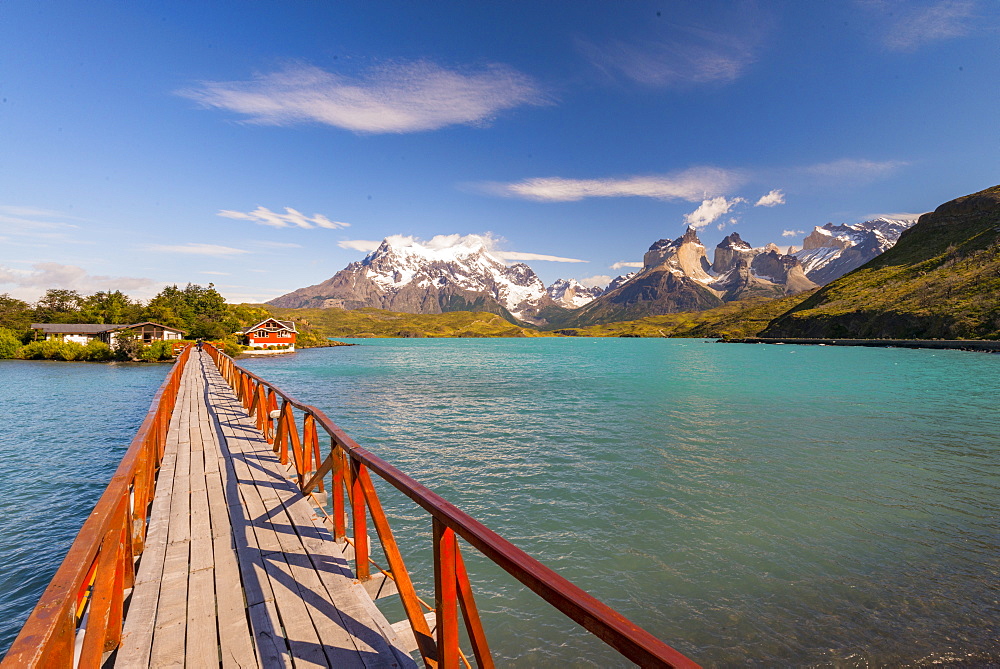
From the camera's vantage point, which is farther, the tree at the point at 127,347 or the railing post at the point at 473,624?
the tree at the point at 127,347

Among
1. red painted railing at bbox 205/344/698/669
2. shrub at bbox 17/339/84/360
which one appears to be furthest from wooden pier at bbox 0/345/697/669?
shrub at bbox 17/339/84/360

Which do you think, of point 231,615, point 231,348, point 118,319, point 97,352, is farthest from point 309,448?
point 118,319

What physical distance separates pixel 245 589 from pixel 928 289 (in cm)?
15601

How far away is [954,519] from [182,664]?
17508 mm

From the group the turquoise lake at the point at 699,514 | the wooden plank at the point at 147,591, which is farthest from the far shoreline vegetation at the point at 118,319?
the wooden plank at the point at 147,591

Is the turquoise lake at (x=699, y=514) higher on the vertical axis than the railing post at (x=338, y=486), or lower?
lower

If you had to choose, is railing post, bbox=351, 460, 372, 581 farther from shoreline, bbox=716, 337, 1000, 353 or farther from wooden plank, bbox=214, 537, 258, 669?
shoreline, bbox=716, 337, 1000, 353

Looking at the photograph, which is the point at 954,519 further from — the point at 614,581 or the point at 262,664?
the point at 262,664

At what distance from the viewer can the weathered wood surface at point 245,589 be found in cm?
428

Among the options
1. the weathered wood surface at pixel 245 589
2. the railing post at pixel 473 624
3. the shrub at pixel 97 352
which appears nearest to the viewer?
the railing post at pixel 473 624

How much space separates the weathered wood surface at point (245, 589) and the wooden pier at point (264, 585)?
17 millimetres

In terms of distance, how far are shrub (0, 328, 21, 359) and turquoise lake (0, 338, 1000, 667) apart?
73036mm

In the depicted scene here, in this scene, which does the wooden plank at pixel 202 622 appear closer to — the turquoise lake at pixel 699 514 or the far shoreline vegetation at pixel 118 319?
the turquoise lake at pixel 699 514

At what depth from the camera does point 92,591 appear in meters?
3.71
